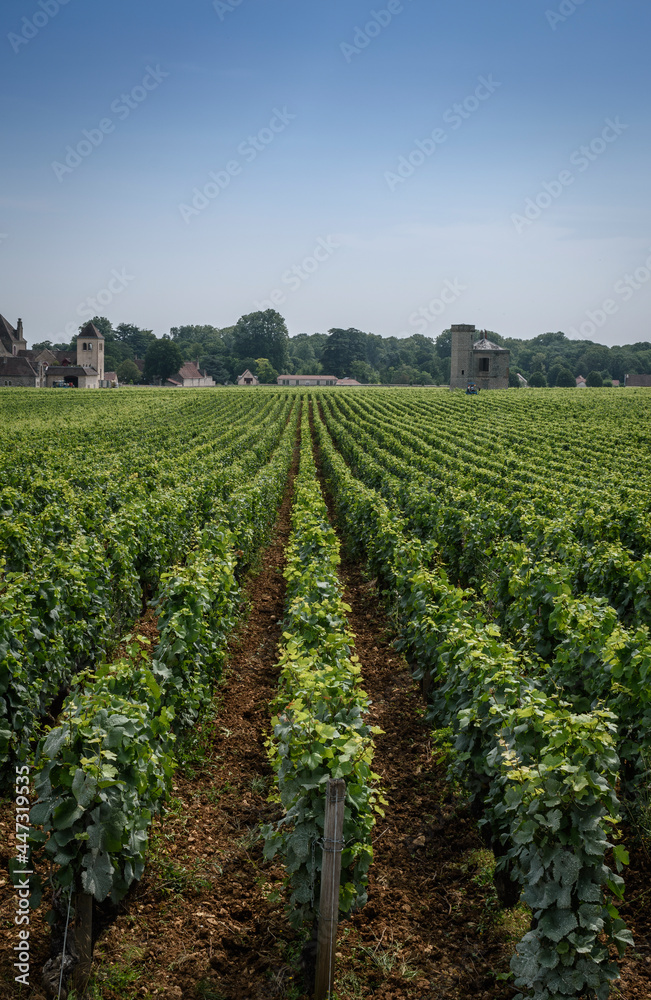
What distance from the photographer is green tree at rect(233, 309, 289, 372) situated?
148 metres

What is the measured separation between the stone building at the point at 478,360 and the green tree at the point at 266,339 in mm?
68421

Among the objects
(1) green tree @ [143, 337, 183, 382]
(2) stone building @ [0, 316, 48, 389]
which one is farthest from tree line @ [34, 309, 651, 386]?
(2) stone building @ [0, 316, 48, 389]

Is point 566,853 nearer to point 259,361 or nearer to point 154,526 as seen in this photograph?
point 154,526

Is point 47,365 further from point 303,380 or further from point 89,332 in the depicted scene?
point 303,380

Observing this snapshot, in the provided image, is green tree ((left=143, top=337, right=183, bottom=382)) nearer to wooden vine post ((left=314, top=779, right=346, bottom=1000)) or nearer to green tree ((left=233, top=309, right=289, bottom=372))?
green tree ((left=233, top=309, right=289, bottom=372))

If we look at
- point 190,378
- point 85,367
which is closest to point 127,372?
point 190,378

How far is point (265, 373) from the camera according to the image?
138m

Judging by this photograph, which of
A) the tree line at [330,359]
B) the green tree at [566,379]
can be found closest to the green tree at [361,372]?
the tree line at [330,359]

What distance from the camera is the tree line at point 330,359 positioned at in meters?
122

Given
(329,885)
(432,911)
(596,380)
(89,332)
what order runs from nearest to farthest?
(329,885) < (432,911) < (89,332) < (596,380)

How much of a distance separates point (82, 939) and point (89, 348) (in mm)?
106231

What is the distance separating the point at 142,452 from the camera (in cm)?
2428

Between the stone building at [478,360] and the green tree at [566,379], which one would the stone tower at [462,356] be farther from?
the green tree at [566,379]

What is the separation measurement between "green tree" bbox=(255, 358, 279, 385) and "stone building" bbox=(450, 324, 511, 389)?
59632 mm
